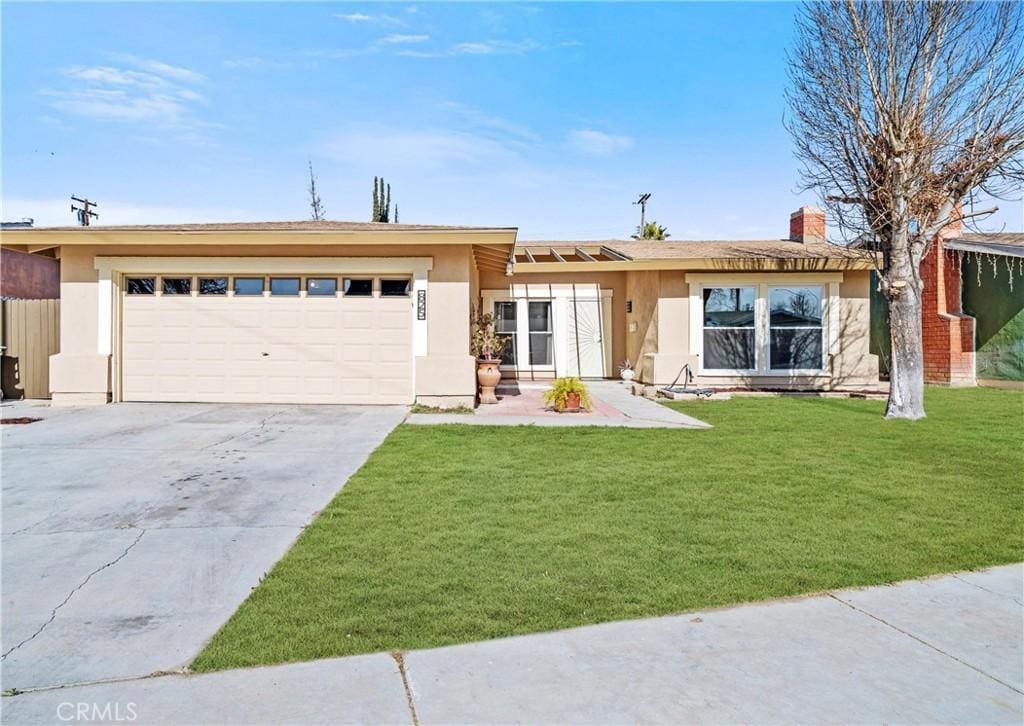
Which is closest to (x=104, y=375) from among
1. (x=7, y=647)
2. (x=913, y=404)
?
(x=7, y=647)

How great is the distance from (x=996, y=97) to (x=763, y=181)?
6.68 m

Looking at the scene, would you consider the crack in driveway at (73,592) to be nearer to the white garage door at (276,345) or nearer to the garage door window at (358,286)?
the white garage door at (276,345)

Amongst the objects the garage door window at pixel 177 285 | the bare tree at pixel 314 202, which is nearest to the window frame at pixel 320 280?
the garage door window at pixel 177 285

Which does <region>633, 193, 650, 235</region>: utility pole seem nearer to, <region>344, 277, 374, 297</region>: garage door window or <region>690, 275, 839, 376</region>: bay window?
<region>690, 275, 839, 376</region>: bay window

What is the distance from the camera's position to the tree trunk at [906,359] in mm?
10594

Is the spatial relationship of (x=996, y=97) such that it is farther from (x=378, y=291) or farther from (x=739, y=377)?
(x=378, y=291)

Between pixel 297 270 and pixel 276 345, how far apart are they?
142 centimetres

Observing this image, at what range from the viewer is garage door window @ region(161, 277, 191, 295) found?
1170cm

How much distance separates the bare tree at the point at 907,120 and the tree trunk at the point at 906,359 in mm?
17

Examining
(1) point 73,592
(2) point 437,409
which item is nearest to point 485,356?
(2) point 437,409

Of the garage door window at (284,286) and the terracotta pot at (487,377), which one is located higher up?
the garage door window at (284,286)

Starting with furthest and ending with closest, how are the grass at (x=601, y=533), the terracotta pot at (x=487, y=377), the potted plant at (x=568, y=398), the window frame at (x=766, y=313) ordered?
the window frame at (x=766, y=313)
the terracotta pot at (x=487, y=377)
the potted plant at (x=568, y=398)
the grass at (x=601, y=533)

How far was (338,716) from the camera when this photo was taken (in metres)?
2.42

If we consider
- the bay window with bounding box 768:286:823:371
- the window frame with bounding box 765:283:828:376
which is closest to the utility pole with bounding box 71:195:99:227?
the window frame with bounding box 765:283:828:376
